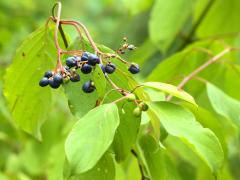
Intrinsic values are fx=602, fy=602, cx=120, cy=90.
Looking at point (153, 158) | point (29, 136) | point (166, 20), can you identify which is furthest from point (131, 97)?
point (29, 136)

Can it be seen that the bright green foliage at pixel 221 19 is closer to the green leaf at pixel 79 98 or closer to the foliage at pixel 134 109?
the foliage at pixel 134 109

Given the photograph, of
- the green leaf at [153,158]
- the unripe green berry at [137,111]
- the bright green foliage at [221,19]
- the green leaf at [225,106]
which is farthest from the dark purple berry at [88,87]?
the bright green foliage at [221,19]

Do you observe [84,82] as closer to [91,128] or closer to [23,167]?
[91,128]

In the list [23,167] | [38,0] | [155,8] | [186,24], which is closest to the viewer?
[155,8]

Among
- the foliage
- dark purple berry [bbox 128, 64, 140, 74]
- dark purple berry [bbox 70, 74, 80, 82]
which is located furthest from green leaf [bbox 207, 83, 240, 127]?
dark purple berry [bbox 70, 74, 80, 82]

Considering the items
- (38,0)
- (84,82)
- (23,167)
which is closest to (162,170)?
(84,82)

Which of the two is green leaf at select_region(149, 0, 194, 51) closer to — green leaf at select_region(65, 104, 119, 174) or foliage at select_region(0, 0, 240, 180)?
foliage at select_region(0, 0, 240, 180)

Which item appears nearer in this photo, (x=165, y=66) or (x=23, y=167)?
(x=165, y=66)

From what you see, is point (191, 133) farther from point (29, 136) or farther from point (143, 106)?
point (29, 136)
